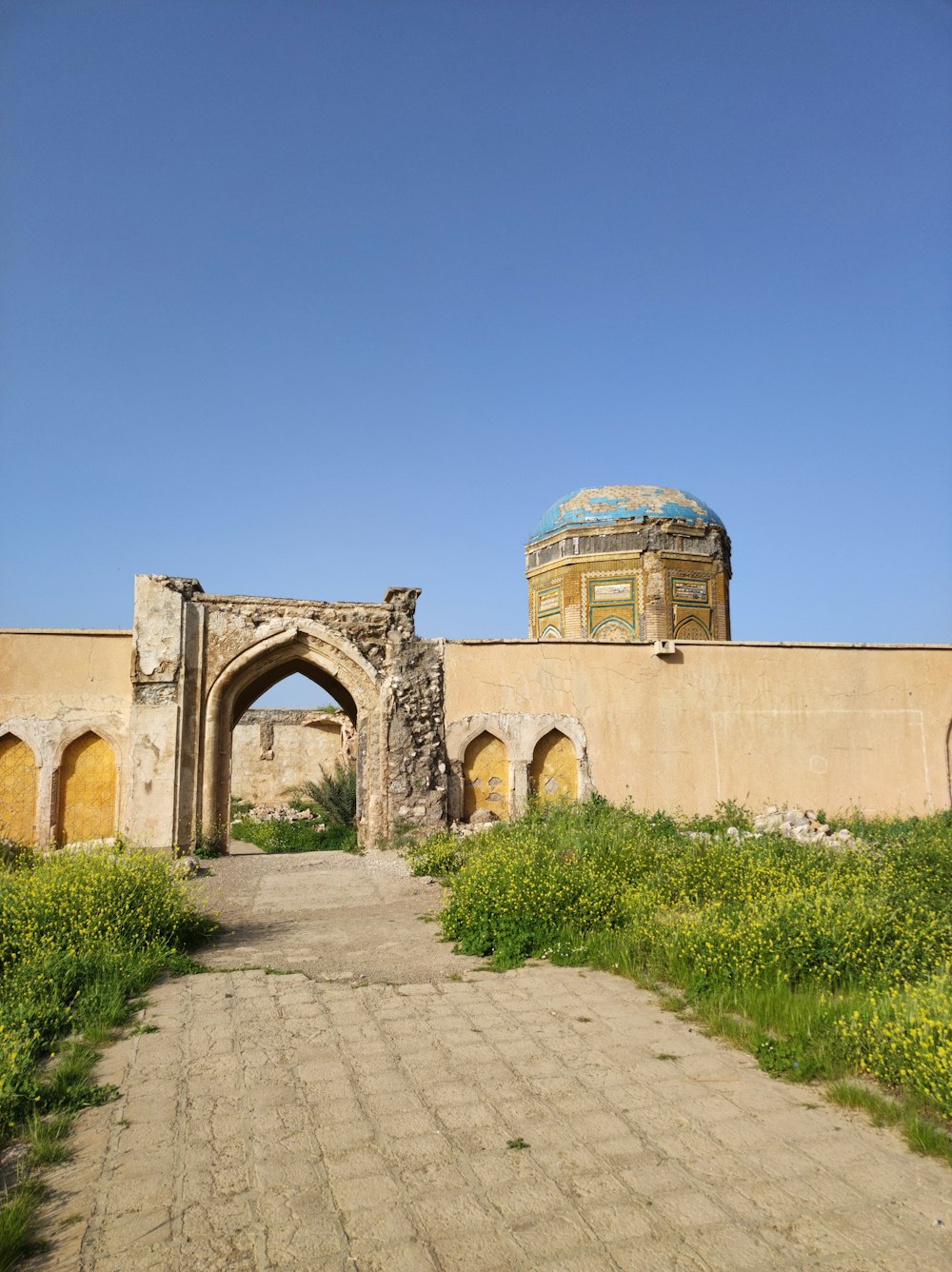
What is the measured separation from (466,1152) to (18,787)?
10.2m

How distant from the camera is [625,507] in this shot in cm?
2394

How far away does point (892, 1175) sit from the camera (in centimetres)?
298

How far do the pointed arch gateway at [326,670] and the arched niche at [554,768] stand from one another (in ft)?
7.78

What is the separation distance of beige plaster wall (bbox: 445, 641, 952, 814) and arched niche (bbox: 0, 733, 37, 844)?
5809 mm

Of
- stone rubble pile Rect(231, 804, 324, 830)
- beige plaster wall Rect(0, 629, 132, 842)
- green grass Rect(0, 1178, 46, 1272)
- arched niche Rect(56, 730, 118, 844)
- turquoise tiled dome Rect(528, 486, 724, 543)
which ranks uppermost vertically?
turquoise tiled dome Rect(528, 486, 724, 543)

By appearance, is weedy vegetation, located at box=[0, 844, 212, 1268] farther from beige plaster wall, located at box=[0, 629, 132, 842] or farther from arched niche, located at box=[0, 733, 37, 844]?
arched niche, located at box=[0, 733, 37, 844]

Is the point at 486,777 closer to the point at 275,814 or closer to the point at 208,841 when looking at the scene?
the point at 208,841

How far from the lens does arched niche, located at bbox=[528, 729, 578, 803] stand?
497 inches

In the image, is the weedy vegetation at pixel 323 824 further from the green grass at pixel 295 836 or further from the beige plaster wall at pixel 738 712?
the beige plaster wall at pixel 738 712

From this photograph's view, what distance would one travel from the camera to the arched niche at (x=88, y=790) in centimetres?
1140

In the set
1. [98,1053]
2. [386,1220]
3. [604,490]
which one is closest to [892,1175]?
[386,1220]

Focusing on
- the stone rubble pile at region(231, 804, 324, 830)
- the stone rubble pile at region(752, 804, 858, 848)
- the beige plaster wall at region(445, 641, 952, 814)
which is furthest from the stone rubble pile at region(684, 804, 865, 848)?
the stone rubble pile at region(231, 804, 324, 830)

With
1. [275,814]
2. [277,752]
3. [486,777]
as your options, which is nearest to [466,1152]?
[486,777]

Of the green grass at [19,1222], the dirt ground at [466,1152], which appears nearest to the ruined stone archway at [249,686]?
the dirt ground at [466,1152]
